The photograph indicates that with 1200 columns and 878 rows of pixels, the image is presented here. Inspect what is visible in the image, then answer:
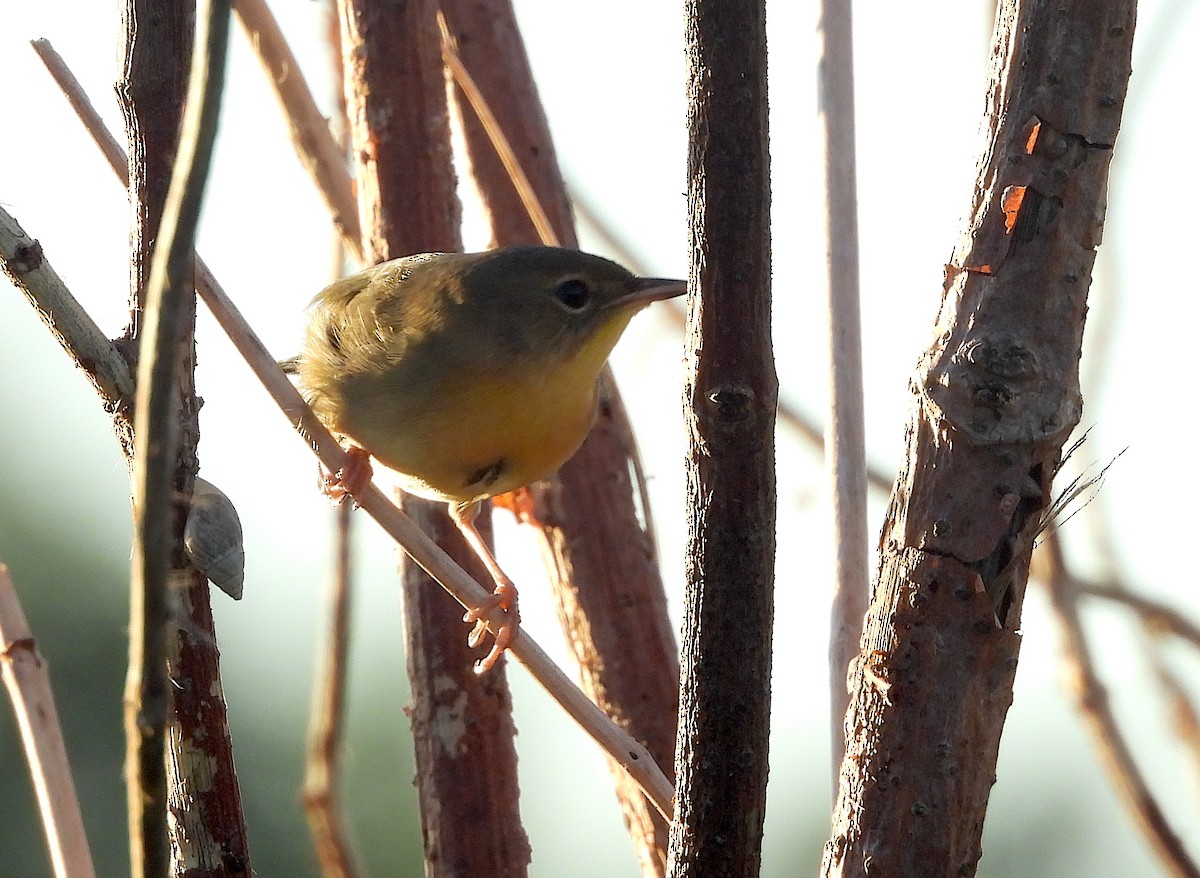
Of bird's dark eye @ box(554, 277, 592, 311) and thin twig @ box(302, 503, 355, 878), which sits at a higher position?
bird's dark eye @ box(554, 277, 592, 311)

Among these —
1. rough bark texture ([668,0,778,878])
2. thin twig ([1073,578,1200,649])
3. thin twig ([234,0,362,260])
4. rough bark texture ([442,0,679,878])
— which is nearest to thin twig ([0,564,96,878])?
rough bark texture ([668,0,778,878])

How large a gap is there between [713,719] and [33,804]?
6931 millimetres

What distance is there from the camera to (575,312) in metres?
2.92

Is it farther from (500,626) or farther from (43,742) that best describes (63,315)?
(500,626)

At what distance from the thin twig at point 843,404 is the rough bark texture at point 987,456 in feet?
1.32

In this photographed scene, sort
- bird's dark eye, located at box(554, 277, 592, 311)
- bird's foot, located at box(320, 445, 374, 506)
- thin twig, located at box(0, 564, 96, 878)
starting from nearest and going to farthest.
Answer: thin twig, located at box(0, 564, 96, 878) < bird's foot, located at box(320, 445, 374, 506) < bird's dark eye, located at box(554, 277, 592, 311)

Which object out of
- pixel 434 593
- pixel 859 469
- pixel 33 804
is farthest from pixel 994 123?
pixel 33 804

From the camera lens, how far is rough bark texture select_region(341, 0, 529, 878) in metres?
2.67

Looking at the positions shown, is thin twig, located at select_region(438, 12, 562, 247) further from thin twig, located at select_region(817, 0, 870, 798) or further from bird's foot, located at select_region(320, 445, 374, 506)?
thin twig, located at select_region(817, 0, 870, 798)

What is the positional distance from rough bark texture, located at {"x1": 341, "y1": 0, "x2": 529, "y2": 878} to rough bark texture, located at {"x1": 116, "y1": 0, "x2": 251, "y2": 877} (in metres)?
1.13

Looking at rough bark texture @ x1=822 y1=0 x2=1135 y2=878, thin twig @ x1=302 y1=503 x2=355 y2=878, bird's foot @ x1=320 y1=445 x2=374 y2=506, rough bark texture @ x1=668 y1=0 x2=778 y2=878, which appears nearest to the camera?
rough bark texture @ x1=668 y1=0 x2=778 y2=878

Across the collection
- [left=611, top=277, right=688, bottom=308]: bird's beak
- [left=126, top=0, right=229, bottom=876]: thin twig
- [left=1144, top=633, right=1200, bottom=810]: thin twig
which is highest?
[left=611, top=277, right=688, bottom=308]: bird's beak

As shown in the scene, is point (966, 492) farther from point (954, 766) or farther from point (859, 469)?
point (859, 469)

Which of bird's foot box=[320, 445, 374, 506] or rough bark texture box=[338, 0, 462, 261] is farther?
rough bark texture box=[338, 0, 462, 261]
